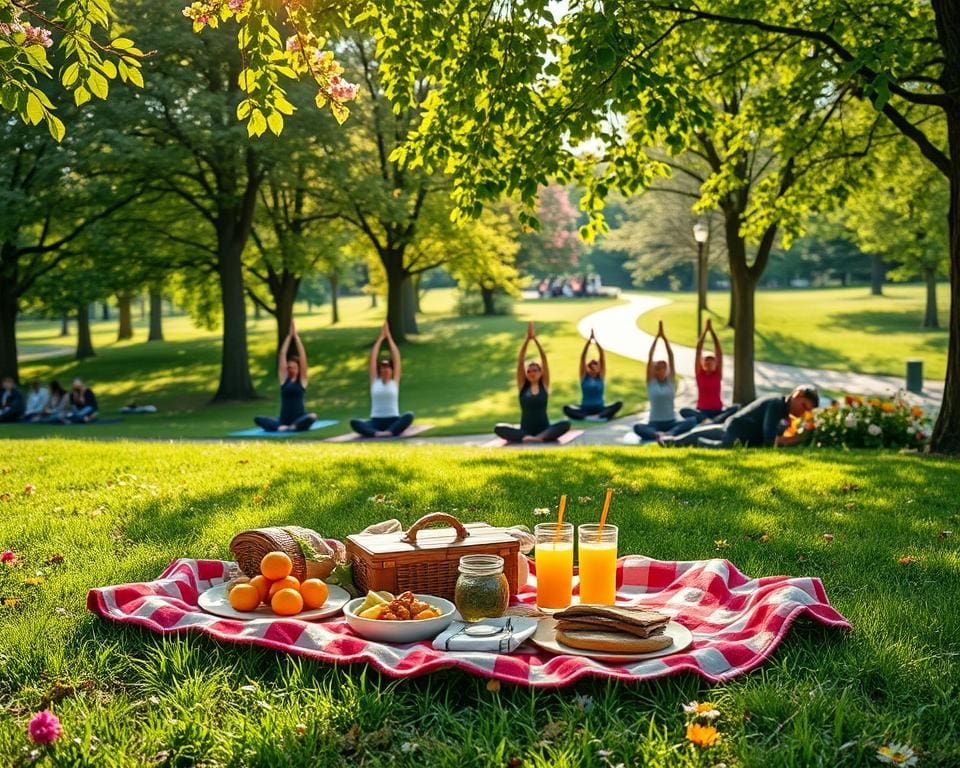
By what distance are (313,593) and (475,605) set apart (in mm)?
812

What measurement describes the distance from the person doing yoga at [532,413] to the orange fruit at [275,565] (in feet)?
39.5

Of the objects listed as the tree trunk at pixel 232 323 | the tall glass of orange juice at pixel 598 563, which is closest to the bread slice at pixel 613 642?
the tall glass of orange juice at pixel 598 563

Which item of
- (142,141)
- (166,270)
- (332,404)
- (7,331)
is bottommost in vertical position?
(332,404)

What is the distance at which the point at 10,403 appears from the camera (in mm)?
23734

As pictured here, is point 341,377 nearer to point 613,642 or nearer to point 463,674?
point 463,674

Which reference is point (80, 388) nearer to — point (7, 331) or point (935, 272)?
point (7, 331)

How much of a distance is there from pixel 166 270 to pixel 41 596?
26.7m

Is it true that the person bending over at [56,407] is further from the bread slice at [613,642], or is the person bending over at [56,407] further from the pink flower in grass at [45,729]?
the bread slice at [613,642]

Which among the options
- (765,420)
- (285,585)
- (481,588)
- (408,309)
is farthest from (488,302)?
(481,588)

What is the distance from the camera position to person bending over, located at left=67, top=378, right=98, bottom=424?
22.9 meters

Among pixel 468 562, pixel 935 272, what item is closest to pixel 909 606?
pixel 468 562

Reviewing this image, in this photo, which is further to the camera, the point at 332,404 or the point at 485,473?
the point at 332,404

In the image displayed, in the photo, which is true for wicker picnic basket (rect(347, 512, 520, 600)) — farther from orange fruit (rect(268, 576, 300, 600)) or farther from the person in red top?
the person in red top

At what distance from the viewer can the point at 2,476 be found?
8.54 metres
